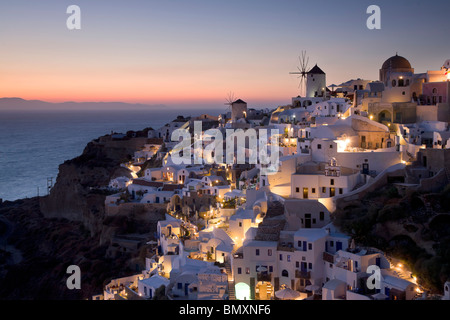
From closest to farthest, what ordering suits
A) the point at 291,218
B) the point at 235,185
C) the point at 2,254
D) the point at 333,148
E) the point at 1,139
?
the point at 291,218 < the point at 333,148 < the point at 235,185 < the point at 2,254 < the point at 1,139

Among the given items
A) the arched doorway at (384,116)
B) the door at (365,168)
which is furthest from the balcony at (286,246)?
the arched doorway at (384,116)

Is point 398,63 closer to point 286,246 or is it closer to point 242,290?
point 286,246

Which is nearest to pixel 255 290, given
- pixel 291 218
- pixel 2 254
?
pixel 291 218

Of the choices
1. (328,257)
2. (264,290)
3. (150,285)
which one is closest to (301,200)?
(328,257)

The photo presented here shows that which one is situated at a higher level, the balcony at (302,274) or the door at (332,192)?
the door at (332,192)

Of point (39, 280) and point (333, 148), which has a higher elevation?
point (333, 148)

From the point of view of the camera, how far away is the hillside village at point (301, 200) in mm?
14648

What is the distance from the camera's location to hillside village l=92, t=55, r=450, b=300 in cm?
1465

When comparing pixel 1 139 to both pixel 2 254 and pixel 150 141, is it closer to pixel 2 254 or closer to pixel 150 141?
pixel 150 141

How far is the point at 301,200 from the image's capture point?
1795 cm

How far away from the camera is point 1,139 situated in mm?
92938

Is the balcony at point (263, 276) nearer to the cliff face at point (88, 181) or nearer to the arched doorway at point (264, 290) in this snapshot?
the arched doorway at point (264, 290)

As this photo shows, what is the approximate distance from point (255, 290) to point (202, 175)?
12236 mm

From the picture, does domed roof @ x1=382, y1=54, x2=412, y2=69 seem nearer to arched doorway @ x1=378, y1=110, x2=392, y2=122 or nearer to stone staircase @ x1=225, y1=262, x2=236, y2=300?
arched doorway @ x1=378, y1=110, x2=392, y2=122
